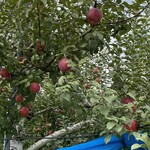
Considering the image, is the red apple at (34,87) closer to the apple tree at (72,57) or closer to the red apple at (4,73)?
the apple tree at (72,57)

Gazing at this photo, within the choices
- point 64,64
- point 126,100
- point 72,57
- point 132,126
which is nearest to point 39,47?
point 72,57

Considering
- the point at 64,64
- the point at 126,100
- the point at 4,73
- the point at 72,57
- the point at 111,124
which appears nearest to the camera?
the point at 111,124

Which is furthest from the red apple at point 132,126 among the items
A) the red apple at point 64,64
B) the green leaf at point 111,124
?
the red apple at point 64,64

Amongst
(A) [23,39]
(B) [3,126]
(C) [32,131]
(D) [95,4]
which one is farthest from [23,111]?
(C) [32,131]

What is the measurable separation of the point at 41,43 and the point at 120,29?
1.63 feet

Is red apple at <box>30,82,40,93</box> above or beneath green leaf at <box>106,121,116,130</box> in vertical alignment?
above

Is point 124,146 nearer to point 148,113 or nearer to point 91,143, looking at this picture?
point 91,143

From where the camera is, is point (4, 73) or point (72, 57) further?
point (4, 73)

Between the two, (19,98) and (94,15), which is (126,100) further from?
(19,98)

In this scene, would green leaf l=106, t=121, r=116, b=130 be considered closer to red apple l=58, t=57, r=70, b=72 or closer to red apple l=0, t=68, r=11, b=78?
red apple l=58, t=57, r=70, b=72

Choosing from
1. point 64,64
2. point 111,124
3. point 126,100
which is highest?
point 64,64

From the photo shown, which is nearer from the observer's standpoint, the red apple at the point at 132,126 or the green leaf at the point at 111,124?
the green leaf at the point at 111,124

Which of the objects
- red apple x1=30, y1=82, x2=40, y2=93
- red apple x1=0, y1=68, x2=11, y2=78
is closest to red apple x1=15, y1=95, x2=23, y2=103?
red apple x1=0, y1=68, x2=11, y2=78

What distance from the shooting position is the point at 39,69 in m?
2.30
